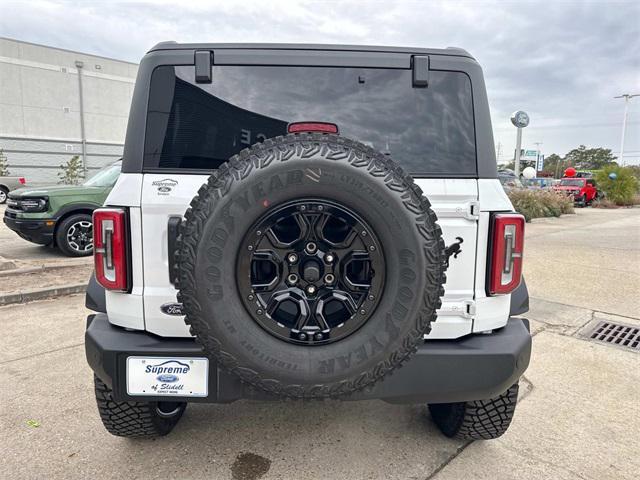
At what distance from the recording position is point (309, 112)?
6.49 feet

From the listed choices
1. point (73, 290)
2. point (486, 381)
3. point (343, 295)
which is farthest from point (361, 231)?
point (73, 290)

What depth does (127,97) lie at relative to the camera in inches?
1297

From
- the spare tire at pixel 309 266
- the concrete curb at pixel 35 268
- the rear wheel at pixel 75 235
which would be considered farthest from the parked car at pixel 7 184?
the spare tire at pixel 309 266

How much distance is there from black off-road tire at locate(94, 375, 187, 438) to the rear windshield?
1.21 meters

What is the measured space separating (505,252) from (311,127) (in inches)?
40.6

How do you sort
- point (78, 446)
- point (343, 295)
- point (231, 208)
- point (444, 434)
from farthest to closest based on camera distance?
point (444, 434) < point (78, 446) < point (343, 295) < point (231, 208)

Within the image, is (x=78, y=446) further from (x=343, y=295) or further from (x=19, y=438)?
(x=343, y=295)

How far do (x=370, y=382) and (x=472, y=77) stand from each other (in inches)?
55.9

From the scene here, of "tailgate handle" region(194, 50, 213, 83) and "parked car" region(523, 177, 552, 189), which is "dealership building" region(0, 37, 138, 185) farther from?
"tailgate handle" region(194, 50, 213, 83)

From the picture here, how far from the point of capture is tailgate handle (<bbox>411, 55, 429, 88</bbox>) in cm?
198

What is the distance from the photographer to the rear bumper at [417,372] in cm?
185

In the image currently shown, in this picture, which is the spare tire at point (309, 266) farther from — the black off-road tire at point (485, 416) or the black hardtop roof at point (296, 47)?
the black off-road tire at point (485, 416)

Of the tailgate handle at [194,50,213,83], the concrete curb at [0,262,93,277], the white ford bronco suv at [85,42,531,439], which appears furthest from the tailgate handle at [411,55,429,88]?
the concrete curb at [0,262,93,277]

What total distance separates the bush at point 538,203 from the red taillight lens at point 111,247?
14.3m
